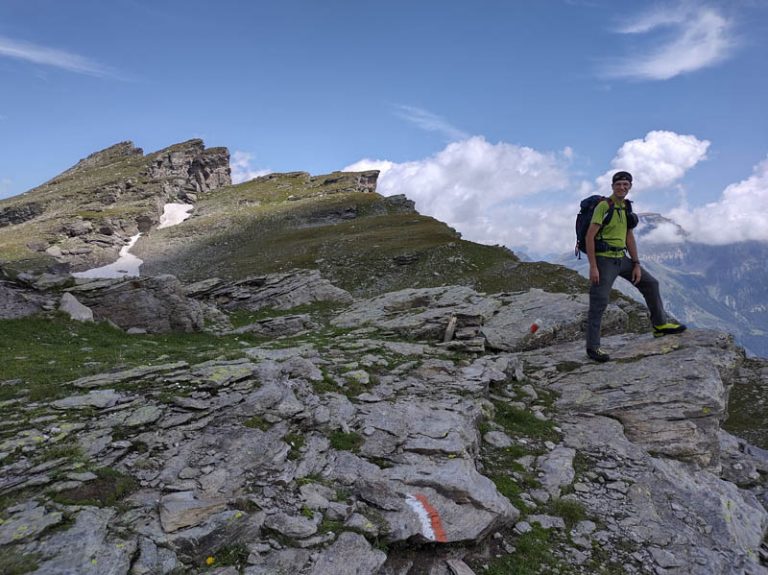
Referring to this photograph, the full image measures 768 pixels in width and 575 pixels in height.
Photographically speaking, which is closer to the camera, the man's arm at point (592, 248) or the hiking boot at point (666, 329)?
Answer: the man's arm at point (592, 248)

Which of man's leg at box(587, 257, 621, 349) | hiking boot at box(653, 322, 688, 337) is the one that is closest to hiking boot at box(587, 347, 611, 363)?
man's leg at box(587, 257, 621, 349)

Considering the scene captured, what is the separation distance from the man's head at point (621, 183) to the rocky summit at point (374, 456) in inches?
232

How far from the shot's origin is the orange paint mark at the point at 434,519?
743 cm

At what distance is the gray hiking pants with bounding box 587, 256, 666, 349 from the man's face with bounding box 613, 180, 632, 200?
2.01m

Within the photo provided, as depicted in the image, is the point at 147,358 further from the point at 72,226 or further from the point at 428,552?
the point at 72,226

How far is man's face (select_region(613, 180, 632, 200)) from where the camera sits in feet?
41.9

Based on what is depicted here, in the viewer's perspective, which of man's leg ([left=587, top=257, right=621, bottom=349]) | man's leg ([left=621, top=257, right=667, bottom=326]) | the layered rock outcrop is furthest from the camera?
man's leg ([left=621, top=257, right=667, bottom=326])

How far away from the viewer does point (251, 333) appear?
23859mm

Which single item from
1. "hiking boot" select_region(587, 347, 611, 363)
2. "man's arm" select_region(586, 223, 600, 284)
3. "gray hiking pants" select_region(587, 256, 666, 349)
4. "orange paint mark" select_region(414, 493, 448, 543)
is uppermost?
"man's arm" select_region(586, 223, 600, 284)

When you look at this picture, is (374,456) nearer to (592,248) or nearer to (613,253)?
(592,248)

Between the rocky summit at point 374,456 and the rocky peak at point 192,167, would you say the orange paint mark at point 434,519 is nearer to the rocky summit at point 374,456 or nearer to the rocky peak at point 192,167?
the rocky summit at point 374,456

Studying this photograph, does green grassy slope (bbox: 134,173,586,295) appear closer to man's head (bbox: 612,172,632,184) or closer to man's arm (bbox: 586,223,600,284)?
man's arm (bbox: 586,223,600,284)

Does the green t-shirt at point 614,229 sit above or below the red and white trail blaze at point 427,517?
above

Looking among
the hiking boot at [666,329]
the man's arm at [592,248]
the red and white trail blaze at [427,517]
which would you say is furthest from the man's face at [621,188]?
the red and white trail blaze at [427,517]
